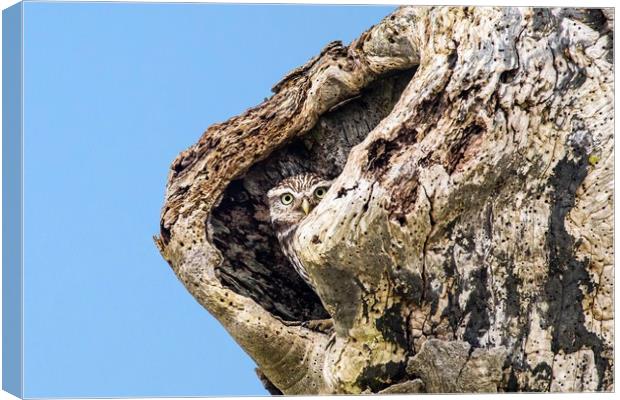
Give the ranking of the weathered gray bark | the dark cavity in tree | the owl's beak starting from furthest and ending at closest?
the dark cavity in tree < the owl's beak < the weathered gray bark

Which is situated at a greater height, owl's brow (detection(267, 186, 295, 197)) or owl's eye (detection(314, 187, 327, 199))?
owl's brow (detection(267, 186, 295, 197))

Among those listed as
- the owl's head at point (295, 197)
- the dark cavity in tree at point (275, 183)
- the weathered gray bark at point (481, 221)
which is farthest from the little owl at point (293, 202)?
the weathered gray bark at point (481, 221)

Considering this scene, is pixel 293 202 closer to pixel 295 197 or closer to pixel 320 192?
pixel 295 197

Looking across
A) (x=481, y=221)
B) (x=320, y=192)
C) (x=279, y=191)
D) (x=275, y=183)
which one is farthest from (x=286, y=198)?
(x=481, y=221)

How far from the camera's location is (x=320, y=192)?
339 inches

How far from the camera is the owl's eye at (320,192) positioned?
339 inches

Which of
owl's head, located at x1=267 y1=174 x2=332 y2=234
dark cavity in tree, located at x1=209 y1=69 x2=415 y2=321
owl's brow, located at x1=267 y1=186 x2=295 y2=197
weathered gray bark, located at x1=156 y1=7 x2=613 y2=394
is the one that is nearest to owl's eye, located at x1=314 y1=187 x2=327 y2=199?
owl's head, located at x1=267 y1=174 x2=332 y2=234

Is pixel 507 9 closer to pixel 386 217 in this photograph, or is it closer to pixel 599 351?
pixel 386 217

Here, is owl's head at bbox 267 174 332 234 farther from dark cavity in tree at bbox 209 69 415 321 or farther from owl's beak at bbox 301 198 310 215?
dark cavity in tree at bbox 209 69 415 321

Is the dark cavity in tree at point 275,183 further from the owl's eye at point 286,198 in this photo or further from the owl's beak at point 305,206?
the owl's beak at point 305,206

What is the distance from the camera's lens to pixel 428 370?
7.98m

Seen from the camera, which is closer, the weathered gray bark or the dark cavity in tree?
the weathered gray bark

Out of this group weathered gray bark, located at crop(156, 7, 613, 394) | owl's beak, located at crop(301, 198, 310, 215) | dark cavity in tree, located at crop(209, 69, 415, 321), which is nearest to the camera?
weathered gray bark, located at crop(156, 7, 613, 394)

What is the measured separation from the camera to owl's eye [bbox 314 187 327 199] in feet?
28.2
